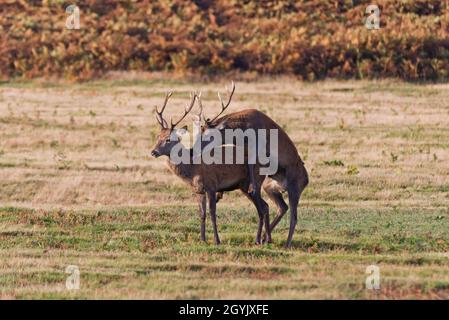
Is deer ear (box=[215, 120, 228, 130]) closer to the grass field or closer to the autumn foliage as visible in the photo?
the grass field

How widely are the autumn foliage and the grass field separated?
4.96 meters

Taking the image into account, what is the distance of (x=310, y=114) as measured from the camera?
39750 mm

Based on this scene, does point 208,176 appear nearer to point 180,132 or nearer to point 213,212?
point 213,212

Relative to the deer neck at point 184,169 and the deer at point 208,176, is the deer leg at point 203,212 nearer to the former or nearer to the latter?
the deer at point 208,176

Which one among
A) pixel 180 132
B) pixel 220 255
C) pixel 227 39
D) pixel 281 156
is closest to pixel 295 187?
→ pixel 281 156

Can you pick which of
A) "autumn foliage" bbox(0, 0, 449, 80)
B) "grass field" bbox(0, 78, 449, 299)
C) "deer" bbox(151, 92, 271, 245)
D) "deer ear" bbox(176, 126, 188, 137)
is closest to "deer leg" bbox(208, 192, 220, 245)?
"deer" bbox(151, 92, 271, 245)

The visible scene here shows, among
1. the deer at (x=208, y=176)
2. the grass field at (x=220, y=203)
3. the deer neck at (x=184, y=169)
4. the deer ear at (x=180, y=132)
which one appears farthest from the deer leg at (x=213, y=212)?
the deer ear at (x=180, y=132)

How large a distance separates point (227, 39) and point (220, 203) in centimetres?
3425

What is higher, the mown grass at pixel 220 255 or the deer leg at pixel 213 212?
the deer leg at pixel 213 212

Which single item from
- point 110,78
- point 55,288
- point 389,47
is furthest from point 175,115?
point 55,288

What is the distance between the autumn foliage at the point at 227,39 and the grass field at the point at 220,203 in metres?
4.96

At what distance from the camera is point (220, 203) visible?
25.1 metres

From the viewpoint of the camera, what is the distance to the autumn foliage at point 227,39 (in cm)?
5156

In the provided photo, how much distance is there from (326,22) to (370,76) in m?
12.6
